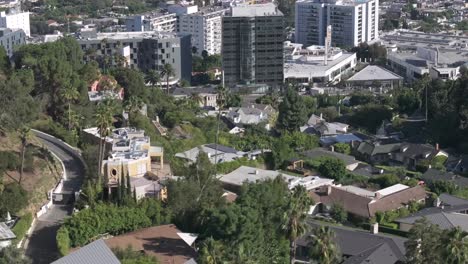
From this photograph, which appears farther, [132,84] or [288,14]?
[288,14]

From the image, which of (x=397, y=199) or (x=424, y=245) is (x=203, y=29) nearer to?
(x=397, y=199)

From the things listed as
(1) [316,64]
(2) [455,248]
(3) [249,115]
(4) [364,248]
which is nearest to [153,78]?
(3) [249,115]

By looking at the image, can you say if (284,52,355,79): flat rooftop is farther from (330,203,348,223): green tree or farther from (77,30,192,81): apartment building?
(330,203,348,223): green tree

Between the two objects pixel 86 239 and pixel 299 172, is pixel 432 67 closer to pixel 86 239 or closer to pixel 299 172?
→ pixel 299 172

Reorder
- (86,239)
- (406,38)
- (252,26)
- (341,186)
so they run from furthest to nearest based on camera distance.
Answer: (406,38), (252,26), (341,186), (86,239)

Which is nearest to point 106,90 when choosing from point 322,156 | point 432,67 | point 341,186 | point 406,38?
point 322,156

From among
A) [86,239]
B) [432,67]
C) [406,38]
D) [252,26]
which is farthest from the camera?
[406,38]
